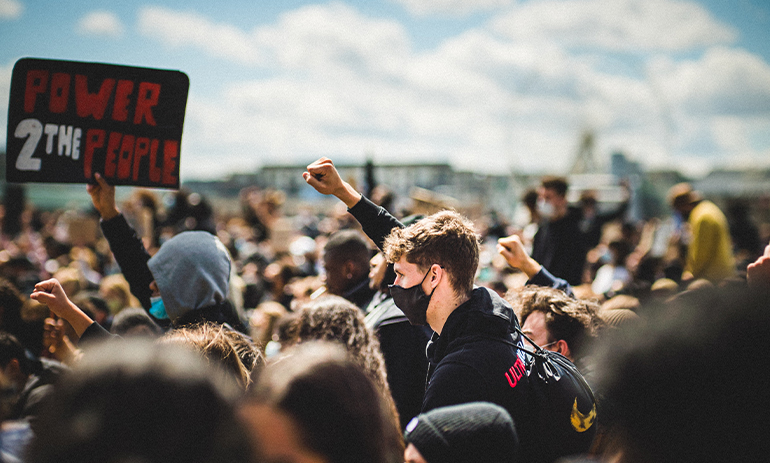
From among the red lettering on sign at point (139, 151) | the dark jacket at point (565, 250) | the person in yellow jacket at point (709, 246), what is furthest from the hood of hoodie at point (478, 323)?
the person in yellow jacket at point (709, 246)

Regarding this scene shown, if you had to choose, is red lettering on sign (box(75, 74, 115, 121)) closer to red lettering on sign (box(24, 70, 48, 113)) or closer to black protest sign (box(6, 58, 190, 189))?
black protest sign (box(6, 58, 190, 189))

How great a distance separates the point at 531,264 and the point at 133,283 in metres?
2.53

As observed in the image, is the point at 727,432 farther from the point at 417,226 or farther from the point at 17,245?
the point at 17,245

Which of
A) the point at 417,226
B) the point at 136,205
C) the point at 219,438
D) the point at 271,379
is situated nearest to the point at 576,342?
the point at 417,226

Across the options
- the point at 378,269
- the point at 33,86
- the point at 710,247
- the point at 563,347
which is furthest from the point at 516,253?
the point at 33,86

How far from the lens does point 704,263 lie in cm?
498

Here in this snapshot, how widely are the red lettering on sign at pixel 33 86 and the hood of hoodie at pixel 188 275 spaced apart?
1.09m

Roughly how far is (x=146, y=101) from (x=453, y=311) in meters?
2.28

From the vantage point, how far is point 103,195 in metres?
3.13

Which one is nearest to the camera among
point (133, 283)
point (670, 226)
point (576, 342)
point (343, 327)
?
point (343, 327)

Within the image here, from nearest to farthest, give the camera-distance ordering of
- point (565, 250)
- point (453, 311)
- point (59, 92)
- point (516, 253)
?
1. point (453, 311)
2. point (59, 92)
3. point (516, 253)
4. point (565, 250)

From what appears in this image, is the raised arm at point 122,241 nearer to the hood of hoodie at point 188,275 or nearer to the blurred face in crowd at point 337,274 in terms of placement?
the hood of hoodie at point 188,275

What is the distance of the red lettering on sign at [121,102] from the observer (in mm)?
3162

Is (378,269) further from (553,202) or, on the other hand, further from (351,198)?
(553,202)
